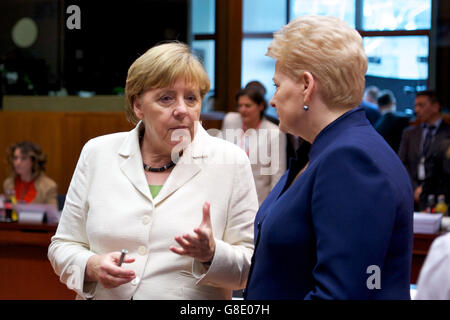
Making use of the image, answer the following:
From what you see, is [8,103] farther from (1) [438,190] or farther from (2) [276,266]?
(2) [276,266]

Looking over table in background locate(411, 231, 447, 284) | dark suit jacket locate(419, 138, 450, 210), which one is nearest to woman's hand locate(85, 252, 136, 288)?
table in background locate(411, 231, 447, 284)

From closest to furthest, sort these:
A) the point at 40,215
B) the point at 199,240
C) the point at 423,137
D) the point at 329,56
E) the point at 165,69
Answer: the point at 329,56, the point at 199,240, the point at 165,69, the point at 40,215, the point at 423,137

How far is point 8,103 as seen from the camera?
679 centimetres

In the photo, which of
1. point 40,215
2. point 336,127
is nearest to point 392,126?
point 40,215

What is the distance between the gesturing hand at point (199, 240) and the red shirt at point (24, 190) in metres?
3.28

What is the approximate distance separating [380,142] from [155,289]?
29.2 inches

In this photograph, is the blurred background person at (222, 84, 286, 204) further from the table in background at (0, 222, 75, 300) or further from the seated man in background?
the seated man in background

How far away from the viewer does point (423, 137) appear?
5836 mm

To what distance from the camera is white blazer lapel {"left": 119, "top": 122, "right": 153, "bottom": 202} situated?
5.49 ft

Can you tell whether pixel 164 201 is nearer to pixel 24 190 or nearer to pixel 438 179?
pixel 24 190

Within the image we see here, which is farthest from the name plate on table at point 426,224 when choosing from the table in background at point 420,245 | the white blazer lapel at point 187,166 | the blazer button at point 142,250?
the blazer button at point 142,250

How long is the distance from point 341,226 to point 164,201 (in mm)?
620

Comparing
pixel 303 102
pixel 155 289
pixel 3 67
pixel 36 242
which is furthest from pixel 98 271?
pixel 3 67

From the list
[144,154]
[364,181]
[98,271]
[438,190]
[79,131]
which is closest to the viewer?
[364,181]
